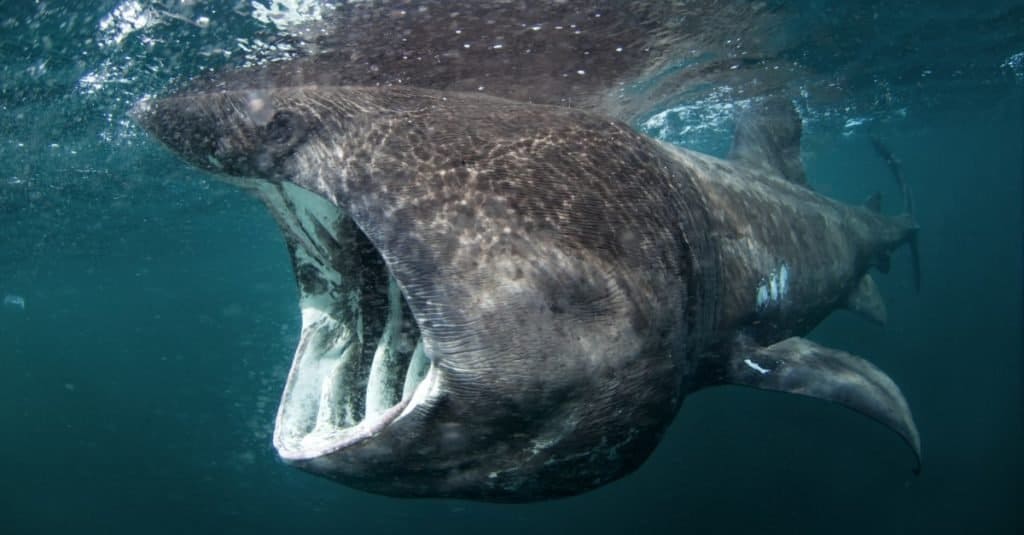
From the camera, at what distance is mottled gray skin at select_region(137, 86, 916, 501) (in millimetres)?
2180

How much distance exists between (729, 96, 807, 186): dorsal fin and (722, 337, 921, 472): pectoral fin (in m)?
4.10

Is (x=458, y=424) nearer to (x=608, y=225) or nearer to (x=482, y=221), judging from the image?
(x=482, y=221)

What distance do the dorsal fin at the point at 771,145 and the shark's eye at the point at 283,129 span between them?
6.56 m

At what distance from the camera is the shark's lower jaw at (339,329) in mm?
2822

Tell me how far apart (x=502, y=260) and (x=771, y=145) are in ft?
25.4

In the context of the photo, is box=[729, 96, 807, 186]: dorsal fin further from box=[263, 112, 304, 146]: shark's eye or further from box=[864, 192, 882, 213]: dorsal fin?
box=[263, 112, 304, 146]: shark's eye

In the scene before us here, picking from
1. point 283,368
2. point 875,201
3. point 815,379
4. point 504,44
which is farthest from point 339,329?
point 283,368

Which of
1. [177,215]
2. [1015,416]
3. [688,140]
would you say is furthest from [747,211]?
[1015,416]

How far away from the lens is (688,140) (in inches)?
896

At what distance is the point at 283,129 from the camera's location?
2625 mm

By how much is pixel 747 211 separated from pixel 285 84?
5.79 m

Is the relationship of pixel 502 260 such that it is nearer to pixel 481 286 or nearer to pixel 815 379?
pixel 481 286

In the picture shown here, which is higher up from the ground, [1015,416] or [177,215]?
[177,215]

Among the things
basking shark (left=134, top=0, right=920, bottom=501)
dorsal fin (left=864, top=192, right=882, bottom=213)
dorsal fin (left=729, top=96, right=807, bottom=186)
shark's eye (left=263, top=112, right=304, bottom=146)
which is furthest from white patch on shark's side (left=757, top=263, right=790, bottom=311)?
dorsal fin (left=864, top=192, right=882, bottom=213)
